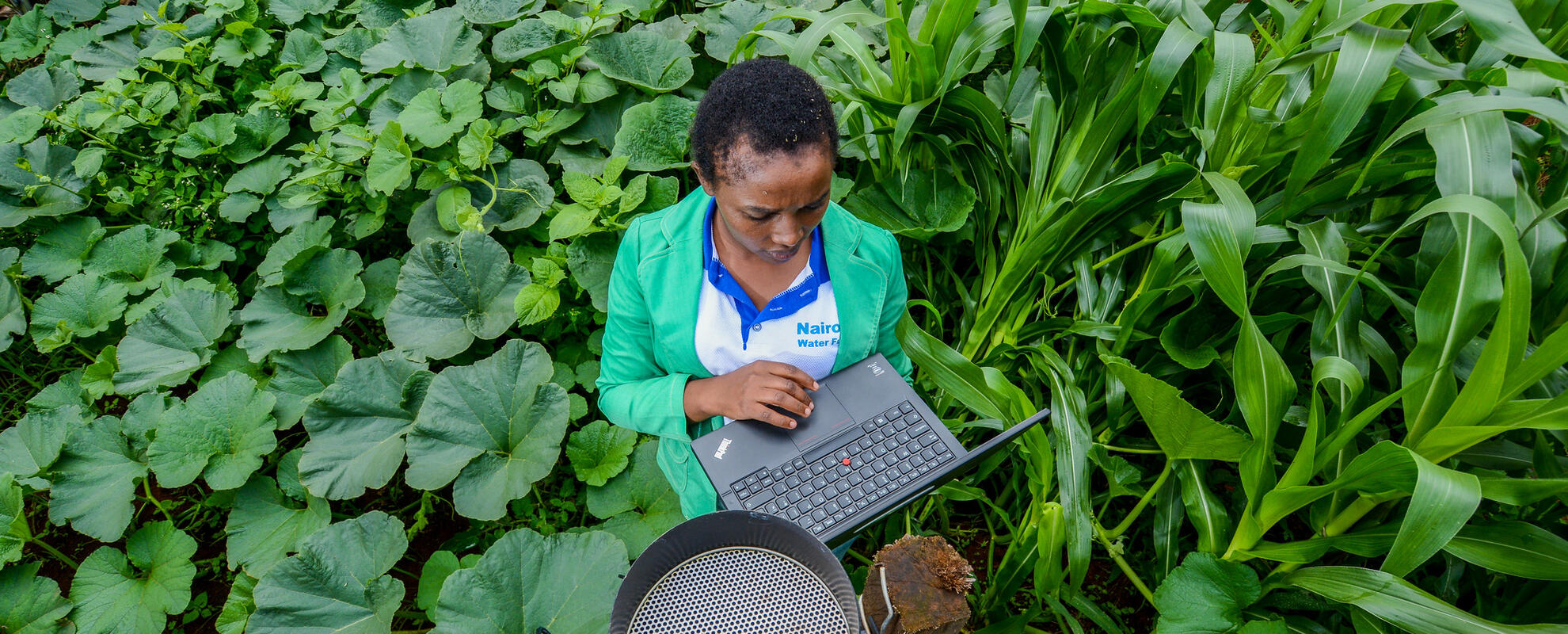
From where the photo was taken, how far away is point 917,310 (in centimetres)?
226

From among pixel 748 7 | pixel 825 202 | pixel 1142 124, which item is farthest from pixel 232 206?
pixel 1142 124

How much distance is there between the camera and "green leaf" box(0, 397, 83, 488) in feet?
6.51

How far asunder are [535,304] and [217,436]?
85 centimetres

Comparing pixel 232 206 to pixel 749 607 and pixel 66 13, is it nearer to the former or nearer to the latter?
pixel 66 13

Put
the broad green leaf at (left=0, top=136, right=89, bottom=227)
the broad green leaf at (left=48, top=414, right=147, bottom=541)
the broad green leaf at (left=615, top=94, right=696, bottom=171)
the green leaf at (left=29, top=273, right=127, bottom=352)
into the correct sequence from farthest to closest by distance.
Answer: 1. the broad green leaf at (left=0, top=136, right=89, bottom=227)
2. the green leaf at (left=29, top=273, right=127, bottom=352)
3. the broad green leaf at (left=615, top=94, right=696, bottom=171)
4. the broad green leaf at (left=48, top=414, right=147, bottom=541)

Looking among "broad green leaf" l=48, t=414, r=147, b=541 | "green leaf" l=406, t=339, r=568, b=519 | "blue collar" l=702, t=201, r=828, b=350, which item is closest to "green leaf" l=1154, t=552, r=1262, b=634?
"blue collar" l=702, t=201, r=828, b=350

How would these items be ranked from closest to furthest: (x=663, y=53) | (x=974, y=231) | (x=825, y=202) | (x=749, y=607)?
(x=749, y=607)
(x=825, y=202)
(x=974, y=231)
(x=663, y=53)

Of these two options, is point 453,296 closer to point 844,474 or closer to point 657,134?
point 657,134

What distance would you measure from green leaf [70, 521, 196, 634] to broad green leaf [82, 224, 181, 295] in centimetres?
90

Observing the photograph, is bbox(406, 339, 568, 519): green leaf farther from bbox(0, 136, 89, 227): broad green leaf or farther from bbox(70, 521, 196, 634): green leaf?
bbox(0, 136, 89, 227): broad green leaf

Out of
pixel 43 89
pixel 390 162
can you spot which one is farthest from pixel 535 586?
pixel 43 89

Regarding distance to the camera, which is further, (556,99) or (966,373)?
(556,99)

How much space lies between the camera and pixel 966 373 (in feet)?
5.39

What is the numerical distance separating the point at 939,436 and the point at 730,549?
60cm
